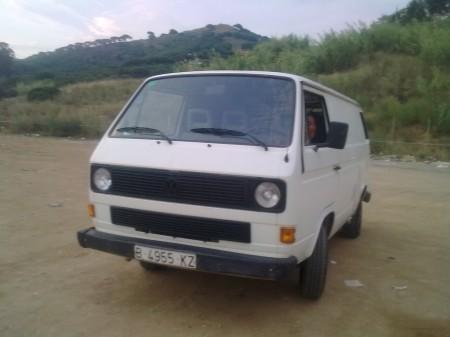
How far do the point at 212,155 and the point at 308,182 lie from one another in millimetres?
840

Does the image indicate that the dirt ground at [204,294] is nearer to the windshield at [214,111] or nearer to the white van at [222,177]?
the white van at [222,177]

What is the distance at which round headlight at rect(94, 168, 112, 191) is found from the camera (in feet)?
13.1

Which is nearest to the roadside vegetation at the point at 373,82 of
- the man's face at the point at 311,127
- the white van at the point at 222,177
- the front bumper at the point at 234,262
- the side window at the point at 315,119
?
the side window at the point at 315,119

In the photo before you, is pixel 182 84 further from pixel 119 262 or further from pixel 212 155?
pixel 119 262

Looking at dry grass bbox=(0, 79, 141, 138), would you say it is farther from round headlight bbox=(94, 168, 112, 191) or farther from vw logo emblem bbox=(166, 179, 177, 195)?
vw logo emblem bbox=(166, 179, 177, 195)

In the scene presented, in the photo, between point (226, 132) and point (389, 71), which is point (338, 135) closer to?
point (226, 132)

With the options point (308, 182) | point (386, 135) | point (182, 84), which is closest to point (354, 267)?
point (308, 182)

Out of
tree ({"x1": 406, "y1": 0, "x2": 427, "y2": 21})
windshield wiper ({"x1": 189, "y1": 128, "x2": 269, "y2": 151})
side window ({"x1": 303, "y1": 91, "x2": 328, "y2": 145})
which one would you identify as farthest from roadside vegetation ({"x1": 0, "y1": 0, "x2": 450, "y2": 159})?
windshield wiper ({"x1": 189, "y1": 128, "x2": 269, "y2": 151})

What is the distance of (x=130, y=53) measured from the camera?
80.2 meters

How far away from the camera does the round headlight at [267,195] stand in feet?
11.3

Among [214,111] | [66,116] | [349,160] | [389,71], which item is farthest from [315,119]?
[66,116]

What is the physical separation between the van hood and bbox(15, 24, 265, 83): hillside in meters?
54.8

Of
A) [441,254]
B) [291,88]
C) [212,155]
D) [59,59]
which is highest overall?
[59,59]

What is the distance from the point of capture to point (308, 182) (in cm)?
379
